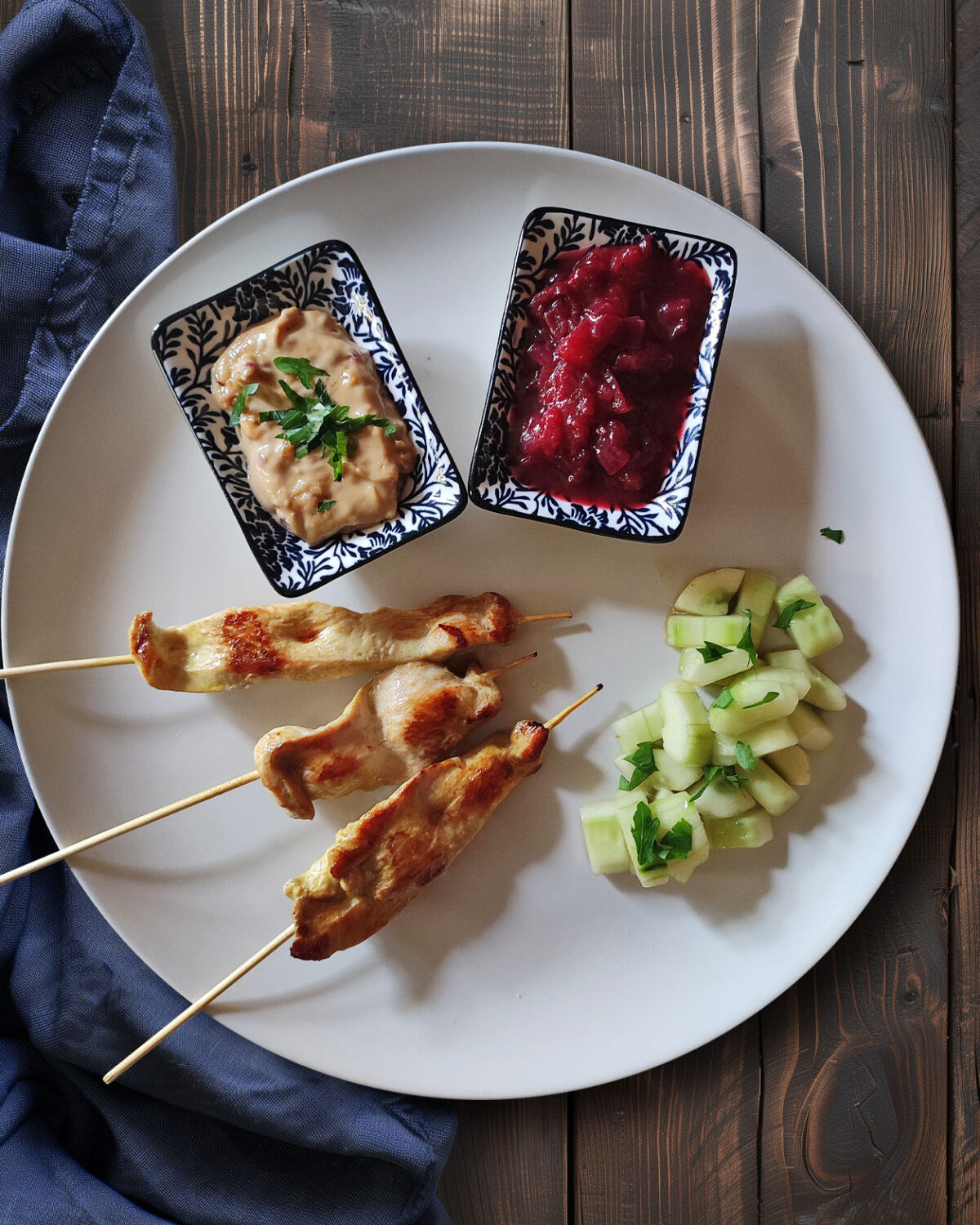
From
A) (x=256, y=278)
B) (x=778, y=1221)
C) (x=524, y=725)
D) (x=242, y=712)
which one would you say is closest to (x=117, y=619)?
(x=242, y=712)

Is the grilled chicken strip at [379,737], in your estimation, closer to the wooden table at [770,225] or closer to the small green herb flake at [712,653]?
the small green herb flake at [712,653]

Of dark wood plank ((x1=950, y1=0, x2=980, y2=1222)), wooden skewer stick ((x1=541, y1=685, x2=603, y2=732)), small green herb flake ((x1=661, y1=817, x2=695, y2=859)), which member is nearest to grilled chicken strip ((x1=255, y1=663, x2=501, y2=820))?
wooden skewer stick ((x1=541, y1=685, x2=603, y2=732))

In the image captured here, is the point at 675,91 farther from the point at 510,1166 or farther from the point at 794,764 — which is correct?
the point at 510,1166

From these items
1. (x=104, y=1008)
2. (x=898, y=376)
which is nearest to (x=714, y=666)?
(x=898, y=376)

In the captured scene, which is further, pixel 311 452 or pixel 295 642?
pixel 295 642

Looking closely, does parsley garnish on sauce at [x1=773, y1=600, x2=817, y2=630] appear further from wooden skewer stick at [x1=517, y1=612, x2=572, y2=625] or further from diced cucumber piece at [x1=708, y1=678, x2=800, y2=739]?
wooden skewer stick at [x1=517, y1=612, x2=572, y2=625]

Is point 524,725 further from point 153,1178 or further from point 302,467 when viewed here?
point 153,1178

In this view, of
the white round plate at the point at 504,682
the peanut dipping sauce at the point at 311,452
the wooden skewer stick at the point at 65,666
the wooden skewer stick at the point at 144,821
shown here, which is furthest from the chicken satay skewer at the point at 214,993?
the wooden skewer stick at the point at 65,666
